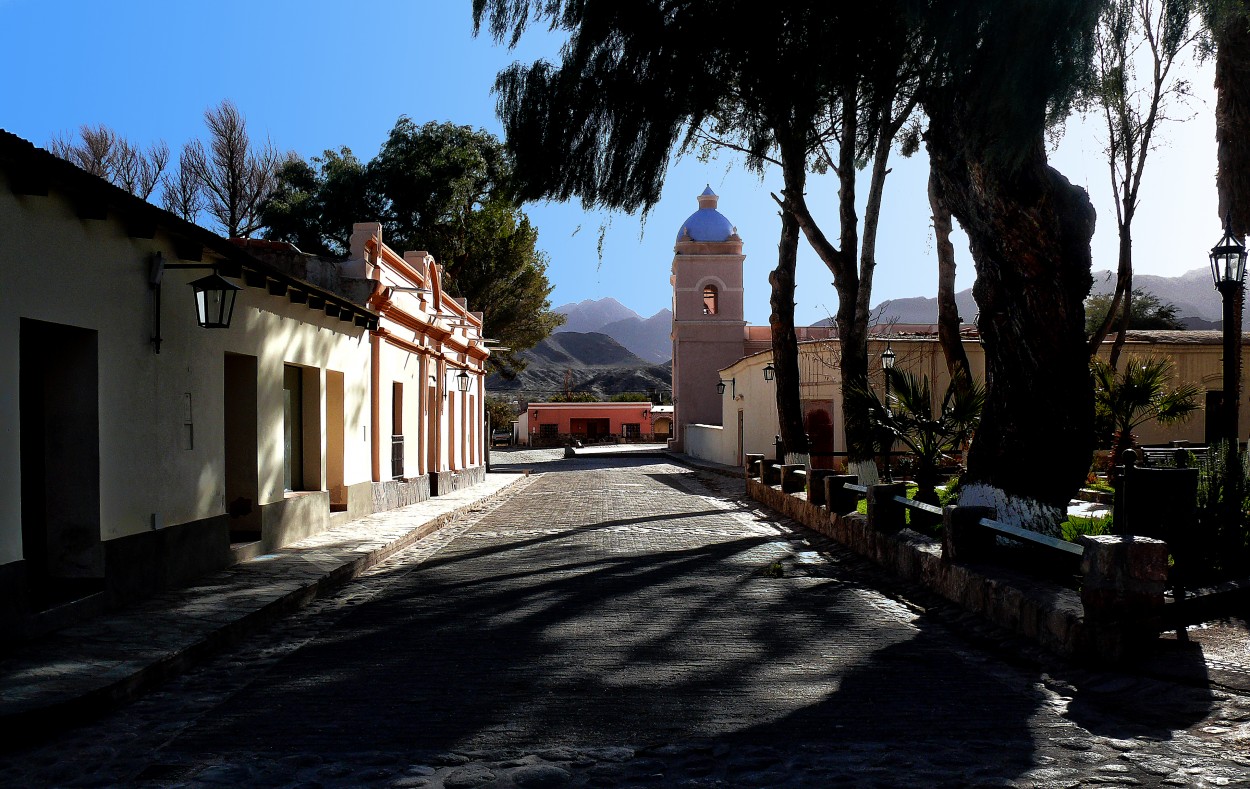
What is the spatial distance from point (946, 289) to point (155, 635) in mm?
17094

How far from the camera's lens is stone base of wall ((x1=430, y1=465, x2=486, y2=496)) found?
2344 centimetres

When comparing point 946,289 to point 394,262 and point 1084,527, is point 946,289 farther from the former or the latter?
point 1084,527

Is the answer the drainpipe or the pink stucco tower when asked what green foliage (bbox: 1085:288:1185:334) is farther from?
the drainpipe

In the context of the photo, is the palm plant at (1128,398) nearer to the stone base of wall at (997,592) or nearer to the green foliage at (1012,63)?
the stone base of wall at (997,592)

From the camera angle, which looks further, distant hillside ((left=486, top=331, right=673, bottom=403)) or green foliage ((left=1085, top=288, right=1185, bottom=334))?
distant hillside ((left=486, top=331, right=673, bottom=403))

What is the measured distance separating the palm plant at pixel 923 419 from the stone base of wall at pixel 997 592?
1.22 metres

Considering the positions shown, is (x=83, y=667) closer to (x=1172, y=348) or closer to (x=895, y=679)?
(x=895, y=679)

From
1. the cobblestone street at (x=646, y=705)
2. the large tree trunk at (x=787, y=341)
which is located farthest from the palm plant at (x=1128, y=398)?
the cobblestone street at (x=646, y=705)

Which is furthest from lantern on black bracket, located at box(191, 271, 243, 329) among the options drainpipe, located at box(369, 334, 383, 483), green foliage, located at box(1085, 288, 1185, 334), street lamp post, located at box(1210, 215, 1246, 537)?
green foliage, located at box(1085, 288, 1185, 334)

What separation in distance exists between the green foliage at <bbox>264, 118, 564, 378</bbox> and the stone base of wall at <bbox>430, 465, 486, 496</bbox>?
11438mm

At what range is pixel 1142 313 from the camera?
5728 cm

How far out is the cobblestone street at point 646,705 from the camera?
4.50 metres

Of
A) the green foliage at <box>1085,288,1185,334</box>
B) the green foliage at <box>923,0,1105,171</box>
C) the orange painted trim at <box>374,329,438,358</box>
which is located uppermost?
the green foliage at <box>1085,288,1185,334</box>

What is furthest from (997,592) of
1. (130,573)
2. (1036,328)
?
(130,573)
